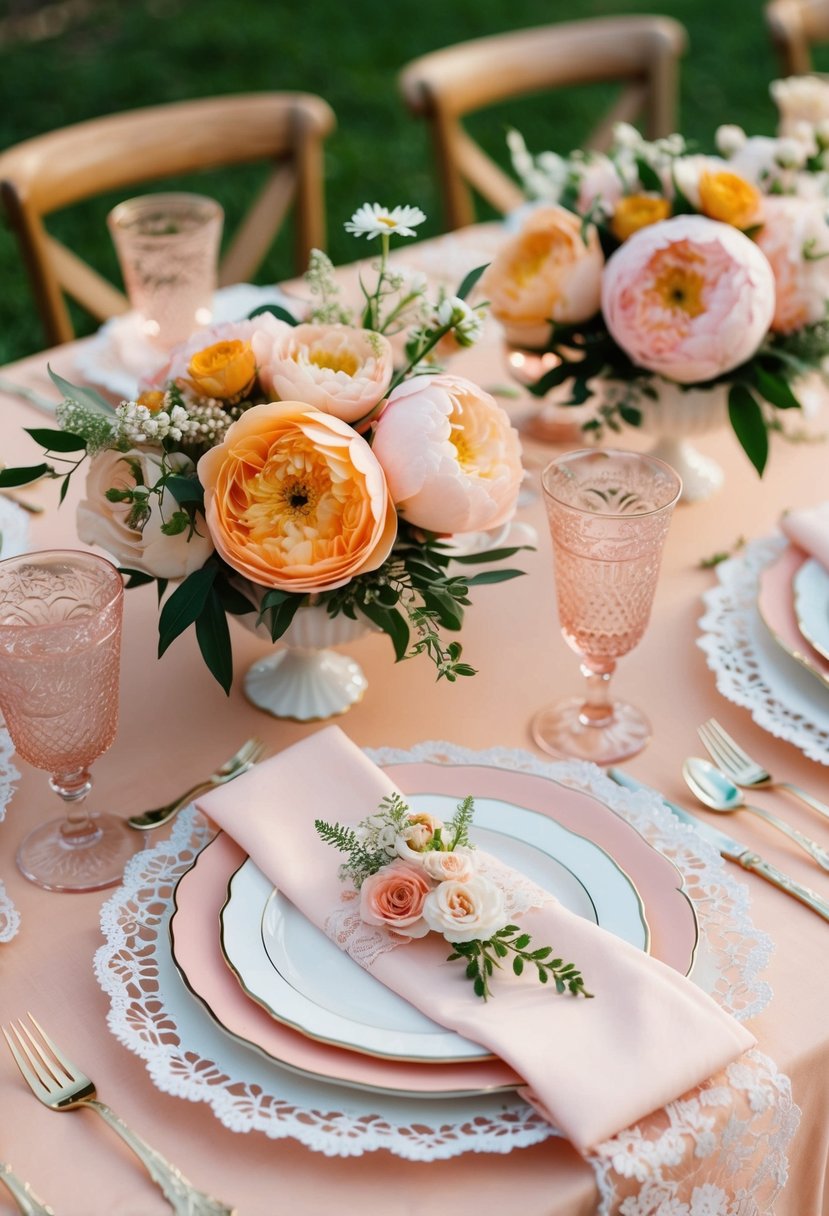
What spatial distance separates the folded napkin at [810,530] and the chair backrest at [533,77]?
1353 mm

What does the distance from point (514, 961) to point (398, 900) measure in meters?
0.09

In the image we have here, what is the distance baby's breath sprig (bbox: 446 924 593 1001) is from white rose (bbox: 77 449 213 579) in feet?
1.31

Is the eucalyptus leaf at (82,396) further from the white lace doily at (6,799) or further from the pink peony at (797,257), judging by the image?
the pink peony at (797,257)

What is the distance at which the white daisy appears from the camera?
42.7 inches

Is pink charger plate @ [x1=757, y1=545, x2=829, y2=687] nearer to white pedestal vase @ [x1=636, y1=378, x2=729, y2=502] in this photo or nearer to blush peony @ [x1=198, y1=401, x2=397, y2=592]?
white pedestal vase @ [x1=636, y1=378, x2=729, y2=502]

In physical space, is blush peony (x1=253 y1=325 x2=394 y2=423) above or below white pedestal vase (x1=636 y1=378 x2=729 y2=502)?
above

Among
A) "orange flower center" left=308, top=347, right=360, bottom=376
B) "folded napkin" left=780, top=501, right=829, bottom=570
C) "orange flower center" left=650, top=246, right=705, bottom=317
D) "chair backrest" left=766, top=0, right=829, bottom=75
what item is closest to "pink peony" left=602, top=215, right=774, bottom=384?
"orange flower center" left=650, top=246, right=705, bottom=317

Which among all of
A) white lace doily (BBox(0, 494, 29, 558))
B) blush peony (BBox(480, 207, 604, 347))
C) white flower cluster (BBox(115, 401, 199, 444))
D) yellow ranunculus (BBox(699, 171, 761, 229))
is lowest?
white lace doily (BBox(0, 494, 29, 558))

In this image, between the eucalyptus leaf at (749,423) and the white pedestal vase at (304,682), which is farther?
the eucalyptus leaf at (749,423)

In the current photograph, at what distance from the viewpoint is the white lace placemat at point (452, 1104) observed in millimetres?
791

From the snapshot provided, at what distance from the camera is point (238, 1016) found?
85 cm

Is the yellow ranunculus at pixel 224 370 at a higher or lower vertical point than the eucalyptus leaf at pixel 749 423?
higher

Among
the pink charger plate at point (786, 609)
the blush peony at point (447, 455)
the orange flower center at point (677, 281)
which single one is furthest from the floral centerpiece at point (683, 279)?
the blush peony at point (447, 455)

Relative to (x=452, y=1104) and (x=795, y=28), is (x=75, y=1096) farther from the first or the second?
(x=795, y=28)
